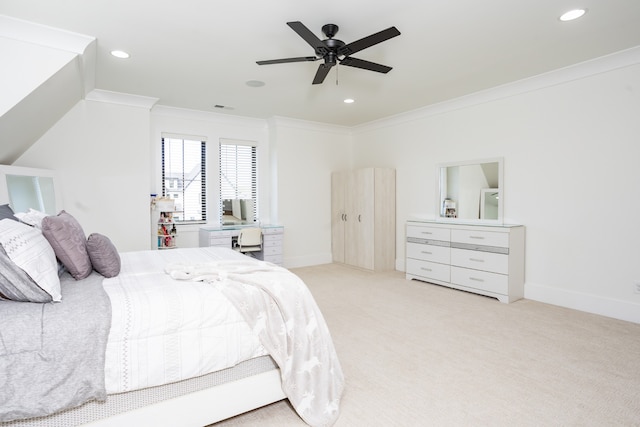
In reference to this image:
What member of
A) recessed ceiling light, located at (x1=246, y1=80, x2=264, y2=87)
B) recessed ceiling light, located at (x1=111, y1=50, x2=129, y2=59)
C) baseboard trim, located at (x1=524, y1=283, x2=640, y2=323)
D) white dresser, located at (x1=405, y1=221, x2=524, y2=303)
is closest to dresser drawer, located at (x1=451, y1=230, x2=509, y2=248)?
white dresser, located at (x1=405, y1=221, x2=524, y2=303)

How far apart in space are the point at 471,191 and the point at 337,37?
290cm

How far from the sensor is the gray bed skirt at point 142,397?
1421 millimetres

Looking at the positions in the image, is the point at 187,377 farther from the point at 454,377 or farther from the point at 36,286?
the point at 454,377

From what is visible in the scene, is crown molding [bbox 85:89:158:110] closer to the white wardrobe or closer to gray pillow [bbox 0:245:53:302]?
the white wardrobe

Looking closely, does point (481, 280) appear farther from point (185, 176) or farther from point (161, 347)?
point (185, 176)

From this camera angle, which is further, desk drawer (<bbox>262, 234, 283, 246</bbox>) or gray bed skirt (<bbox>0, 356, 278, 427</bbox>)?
desk drawer (<bbox>262, 234, 283, 246</bbox>)

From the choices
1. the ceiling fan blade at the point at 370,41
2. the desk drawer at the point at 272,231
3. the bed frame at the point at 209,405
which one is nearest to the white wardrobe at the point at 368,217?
the desk drawer at the point at 272,231

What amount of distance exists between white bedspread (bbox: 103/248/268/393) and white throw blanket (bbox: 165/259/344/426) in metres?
0.07

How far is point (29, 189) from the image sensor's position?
369 centimetres

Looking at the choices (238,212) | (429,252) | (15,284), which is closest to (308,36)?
(15,284)

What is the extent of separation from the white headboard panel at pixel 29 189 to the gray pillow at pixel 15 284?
232 centimetres

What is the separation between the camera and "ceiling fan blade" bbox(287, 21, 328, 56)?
7.57 ft

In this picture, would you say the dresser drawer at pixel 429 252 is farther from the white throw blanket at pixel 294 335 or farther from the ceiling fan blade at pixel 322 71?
the white throw blanket at pixel 294 335

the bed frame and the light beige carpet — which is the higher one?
the bed frame
